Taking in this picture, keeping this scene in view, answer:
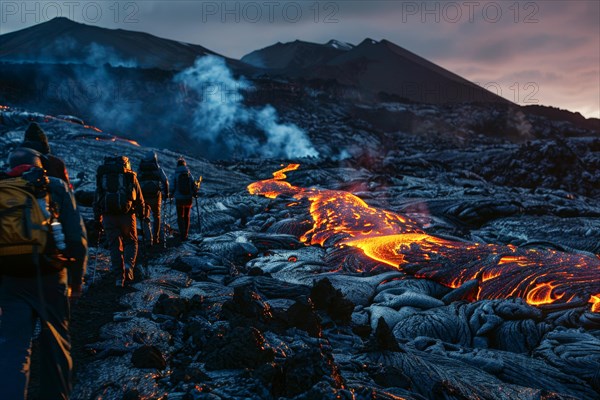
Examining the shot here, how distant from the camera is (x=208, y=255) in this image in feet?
33.0

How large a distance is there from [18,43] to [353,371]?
88.6 meters

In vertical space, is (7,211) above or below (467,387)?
above

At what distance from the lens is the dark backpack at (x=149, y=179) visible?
10.3 meters

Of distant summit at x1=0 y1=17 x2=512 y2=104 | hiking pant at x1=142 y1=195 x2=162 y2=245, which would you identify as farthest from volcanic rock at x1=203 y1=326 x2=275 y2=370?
distant summit at x1=0 y1=17 x2=512 y2=104

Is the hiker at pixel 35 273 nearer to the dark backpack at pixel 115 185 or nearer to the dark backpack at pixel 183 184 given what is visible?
the dark backpack at pixel 115 185

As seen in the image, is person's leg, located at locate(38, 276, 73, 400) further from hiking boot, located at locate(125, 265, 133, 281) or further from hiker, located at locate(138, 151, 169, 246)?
hiker, located at locate(138, 151, 169, 246)

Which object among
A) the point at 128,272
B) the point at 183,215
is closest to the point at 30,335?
the point at 128,272

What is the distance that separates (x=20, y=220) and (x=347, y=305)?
4697 mm

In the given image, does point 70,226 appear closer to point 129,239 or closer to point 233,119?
point 129,239

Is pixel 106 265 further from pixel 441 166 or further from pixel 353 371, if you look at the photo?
pixel 441 166

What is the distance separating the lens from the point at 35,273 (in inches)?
119

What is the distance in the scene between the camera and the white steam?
4575 cm

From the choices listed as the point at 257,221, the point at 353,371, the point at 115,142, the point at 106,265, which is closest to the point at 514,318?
the point at 353,371

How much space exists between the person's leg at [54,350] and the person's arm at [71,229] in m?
0.16
